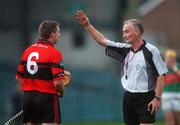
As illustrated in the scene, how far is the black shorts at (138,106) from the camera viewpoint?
11891 mm

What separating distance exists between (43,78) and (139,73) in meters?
1.35

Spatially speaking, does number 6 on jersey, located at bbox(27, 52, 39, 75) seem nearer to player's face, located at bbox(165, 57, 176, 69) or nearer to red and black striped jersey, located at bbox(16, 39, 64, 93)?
red and black striped jersey, located at bbox(16, 39, 64, 93)

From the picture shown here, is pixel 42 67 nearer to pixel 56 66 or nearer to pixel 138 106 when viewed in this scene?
pixel 56 66

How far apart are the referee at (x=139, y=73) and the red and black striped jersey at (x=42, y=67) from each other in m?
0.81

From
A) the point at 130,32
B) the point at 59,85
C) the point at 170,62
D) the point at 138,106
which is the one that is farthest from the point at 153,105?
the point at 170,62

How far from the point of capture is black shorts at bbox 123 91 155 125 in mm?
11891

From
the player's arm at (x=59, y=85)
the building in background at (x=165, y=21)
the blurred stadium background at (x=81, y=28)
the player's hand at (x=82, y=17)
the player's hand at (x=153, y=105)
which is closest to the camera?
the player's arm at (x=59, y=85)

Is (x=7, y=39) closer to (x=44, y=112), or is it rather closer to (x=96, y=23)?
(x=96, y=23)

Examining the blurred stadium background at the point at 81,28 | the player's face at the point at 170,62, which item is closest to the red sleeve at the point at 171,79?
the player's face at the point at 170,62

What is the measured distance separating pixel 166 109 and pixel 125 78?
20.6 feet

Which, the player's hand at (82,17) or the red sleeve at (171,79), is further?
the red sleeve at (171,79)

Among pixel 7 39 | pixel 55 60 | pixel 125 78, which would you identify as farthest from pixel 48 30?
pixel 7 39

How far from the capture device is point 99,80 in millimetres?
35375

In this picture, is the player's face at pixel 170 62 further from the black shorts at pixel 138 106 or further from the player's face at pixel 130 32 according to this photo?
the player's face at pixel 130 32
